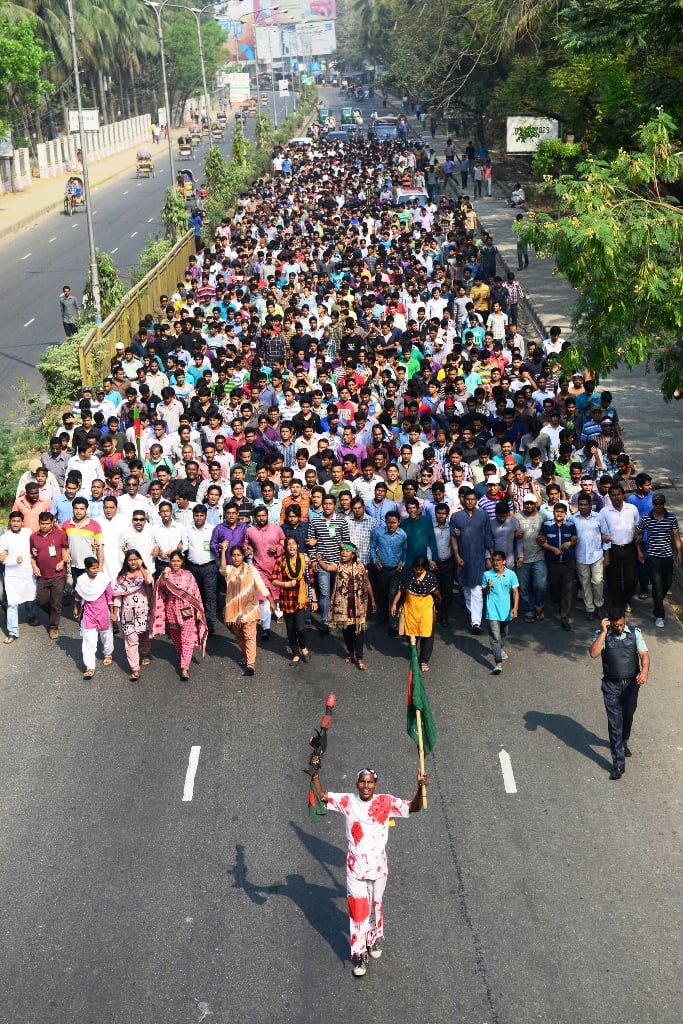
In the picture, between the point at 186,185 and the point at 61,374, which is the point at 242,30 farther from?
the point at 61,374

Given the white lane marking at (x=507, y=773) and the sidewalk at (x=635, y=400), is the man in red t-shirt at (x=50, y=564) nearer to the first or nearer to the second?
the white lane marking at (x=507, y=773)

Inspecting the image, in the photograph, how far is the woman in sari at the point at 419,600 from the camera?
12352 mm

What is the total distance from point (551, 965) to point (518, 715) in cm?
365

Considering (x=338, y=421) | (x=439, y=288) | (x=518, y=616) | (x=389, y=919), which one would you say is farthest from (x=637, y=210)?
(x=439, y=288)

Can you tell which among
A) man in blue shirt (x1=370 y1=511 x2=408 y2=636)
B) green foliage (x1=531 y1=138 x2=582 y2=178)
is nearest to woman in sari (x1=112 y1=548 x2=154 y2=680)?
man in blue shirt (x1=370 y1=511 x2=408 y2=636)

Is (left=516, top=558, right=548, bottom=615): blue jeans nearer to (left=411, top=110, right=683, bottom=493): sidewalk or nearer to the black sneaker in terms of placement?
(left=411, top=110, right=683, bottom=493): sidewalk

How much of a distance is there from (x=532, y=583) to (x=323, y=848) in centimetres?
489

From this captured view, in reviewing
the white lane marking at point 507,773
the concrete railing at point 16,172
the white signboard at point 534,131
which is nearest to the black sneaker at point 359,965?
the white lane marking at point 507,773

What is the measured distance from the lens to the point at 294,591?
13.0 m

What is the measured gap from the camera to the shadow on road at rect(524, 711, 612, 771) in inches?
445

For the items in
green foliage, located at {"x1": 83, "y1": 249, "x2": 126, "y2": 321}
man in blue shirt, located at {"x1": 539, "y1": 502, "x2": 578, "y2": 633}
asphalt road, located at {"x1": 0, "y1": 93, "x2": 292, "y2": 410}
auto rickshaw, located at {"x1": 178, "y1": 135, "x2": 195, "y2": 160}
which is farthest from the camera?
auto rickshaw, located at {"x1": 178, "y1": 135, "x2": 195, "y2": 160}

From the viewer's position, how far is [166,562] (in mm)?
14094

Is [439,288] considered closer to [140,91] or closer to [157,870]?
[157,870]

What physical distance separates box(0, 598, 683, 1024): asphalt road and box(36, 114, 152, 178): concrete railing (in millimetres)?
53729
